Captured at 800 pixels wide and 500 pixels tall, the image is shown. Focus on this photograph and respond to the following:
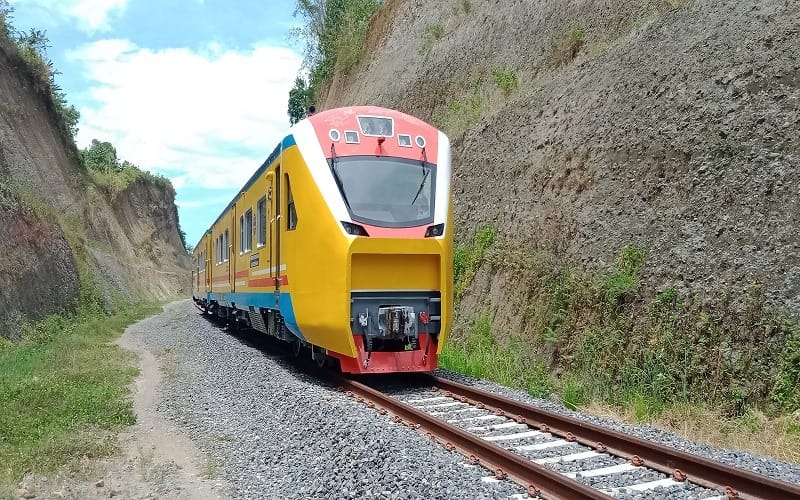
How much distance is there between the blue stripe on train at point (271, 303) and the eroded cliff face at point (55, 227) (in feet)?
22.2

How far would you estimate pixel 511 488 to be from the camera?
4805mm

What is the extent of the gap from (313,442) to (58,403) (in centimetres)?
429

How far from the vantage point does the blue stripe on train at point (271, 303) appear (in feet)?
31.2

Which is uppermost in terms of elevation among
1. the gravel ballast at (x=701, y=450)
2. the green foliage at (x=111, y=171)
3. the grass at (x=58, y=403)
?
the green foliage at (x=111, y=171)

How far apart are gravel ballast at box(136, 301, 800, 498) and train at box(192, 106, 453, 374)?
2.89ft

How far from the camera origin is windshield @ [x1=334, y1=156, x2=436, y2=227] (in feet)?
28.5

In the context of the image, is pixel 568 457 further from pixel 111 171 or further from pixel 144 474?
pixel 111 171

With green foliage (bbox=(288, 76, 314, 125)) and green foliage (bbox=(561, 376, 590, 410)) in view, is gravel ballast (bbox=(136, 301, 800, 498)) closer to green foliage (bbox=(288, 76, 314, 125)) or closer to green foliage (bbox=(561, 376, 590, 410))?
green foliage (bbox=(561, 376, 590, 410))

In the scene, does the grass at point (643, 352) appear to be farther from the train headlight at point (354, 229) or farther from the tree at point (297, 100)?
the tree at point (297, 100)

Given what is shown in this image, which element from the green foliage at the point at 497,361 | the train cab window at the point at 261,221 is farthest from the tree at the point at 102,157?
the green foliage at the point at 497,361

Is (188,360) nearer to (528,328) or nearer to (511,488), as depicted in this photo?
(528,328)

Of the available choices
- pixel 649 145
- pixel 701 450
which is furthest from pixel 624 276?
pixel 701 450

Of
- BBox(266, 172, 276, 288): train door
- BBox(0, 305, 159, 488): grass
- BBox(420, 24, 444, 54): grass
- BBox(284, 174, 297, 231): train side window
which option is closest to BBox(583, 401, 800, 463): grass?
BBox(284, 174, 297, 231): train side window

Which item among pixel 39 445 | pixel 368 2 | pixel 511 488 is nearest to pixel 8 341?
pixel 39 445
